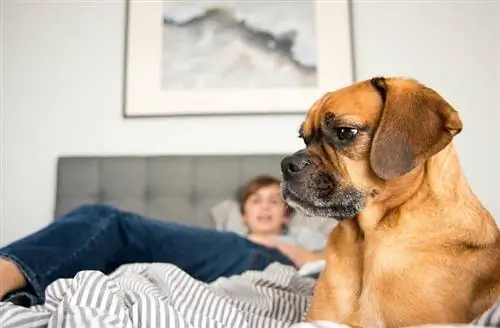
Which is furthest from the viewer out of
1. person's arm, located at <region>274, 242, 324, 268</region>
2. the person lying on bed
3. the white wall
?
the white wall

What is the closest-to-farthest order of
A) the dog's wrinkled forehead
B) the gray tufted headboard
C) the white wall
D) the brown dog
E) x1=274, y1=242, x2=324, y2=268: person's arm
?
the brown dog < the dog's wrinkled forehead < x1=274, y1=242, x2=324, y2=268: person's arm < the gray tufted headboard < the white wall

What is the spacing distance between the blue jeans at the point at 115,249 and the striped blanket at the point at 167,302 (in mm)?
115

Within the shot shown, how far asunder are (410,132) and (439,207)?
0.43 feet

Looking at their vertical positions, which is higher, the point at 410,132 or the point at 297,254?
the point at 410,132

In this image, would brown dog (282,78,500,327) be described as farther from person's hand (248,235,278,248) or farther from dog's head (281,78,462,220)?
person's hand (248,235,278,248)

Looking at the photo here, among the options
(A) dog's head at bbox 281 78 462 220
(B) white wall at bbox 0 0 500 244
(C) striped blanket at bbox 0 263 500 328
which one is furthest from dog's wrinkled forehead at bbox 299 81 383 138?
(B) white wall at bbox 0 0 500 244

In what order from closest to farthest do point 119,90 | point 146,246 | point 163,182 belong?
point 146,246, point 163,182, point 119,90

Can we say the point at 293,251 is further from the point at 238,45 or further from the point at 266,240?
the point at 238,45

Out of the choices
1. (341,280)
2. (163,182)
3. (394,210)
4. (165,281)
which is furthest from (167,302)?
(163,182)

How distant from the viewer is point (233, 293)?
1.40 meters

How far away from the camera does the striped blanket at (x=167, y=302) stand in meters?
0.79

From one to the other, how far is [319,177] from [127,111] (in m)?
1.70

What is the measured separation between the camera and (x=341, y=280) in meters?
1.06

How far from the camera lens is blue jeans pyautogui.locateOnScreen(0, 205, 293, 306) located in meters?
1.24
